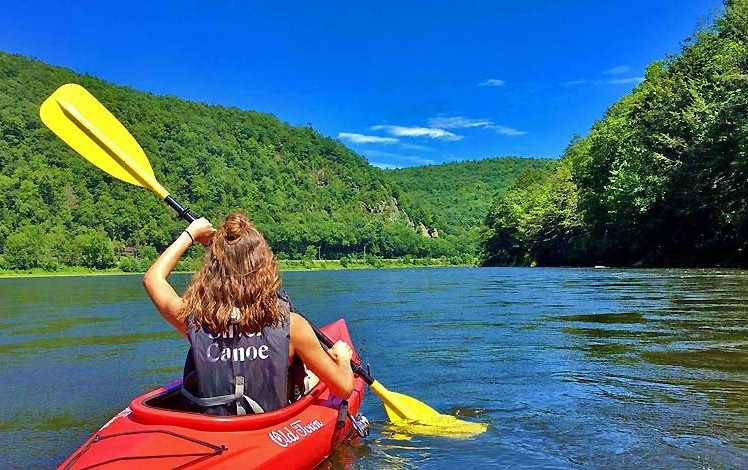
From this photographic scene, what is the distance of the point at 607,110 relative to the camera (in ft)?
191

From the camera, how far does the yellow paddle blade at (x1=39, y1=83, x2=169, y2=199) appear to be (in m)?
6.10

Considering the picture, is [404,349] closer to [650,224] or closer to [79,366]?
[79,366]

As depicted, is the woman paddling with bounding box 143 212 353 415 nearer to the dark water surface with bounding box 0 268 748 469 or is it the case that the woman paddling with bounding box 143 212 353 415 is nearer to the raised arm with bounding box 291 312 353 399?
the raised arm with bounding box 291 312 353 399

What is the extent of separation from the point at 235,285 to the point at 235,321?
0.19 metres

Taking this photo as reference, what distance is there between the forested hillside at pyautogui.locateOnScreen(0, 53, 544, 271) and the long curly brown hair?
61.4 m

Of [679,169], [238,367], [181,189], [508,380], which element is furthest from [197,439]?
[181,189]

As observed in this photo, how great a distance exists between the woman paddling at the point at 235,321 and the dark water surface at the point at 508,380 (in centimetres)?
138

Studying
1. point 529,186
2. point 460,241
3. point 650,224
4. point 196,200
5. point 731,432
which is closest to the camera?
point 731,432

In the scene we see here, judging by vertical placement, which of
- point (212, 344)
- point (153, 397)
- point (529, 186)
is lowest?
point (153, 397)

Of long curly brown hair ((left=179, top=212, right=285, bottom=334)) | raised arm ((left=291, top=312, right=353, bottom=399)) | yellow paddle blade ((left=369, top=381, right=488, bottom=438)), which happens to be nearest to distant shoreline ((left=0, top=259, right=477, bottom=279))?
yellow paddle blade ((left=369, top=381, right=488, bottom=438))

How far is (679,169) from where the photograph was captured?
32.1 meters

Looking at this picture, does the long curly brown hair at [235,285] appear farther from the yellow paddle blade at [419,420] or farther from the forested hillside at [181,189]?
the forested hillside at [181,189]

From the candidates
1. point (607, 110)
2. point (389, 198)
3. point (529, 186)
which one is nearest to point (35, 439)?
point (607, 110)

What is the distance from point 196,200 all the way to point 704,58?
94.7m
